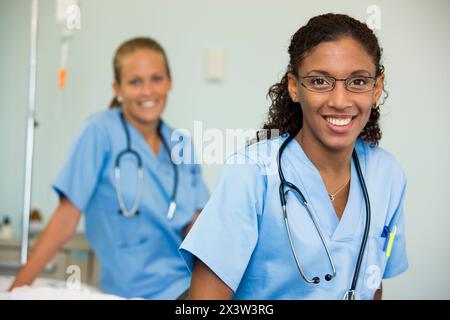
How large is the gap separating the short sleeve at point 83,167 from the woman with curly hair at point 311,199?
1.77ft

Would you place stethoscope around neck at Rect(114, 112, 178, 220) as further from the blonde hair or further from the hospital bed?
the hospital bed

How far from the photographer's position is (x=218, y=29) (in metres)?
1.49

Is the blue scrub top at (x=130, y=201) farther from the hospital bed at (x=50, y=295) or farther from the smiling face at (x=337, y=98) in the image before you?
the smiling face at (x=337, y=98)

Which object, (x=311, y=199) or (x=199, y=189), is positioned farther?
(x=199, y=189)

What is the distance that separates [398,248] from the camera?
128 centimetres

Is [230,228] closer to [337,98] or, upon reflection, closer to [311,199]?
[311,199]

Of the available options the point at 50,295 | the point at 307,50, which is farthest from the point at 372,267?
the point at 50,295

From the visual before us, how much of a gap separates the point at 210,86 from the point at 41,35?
0.62 meters

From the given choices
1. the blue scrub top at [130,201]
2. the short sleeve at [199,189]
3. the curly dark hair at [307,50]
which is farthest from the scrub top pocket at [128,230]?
the curly dark hair at [307,50]

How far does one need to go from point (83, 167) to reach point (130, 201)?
0.14 metres

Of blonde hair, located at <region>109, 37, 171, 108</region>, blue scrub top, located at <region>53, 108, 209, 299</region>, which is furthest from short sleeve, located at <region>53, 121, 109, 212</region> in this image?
blonde hair, located at <region>109, 37, 171, 108</region>

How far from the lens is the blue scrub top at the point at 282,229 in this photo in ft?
3.63

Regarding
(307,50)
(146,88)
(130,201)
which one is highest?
(307,50)
